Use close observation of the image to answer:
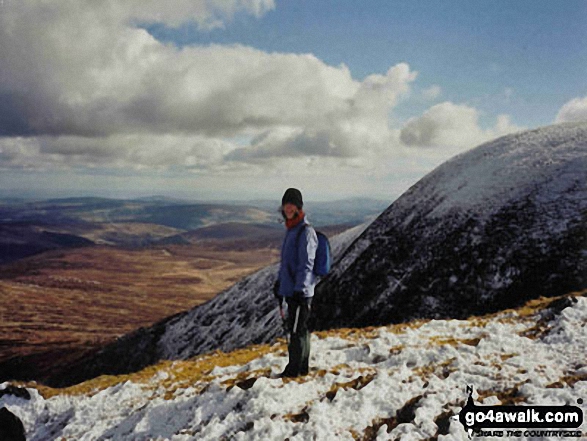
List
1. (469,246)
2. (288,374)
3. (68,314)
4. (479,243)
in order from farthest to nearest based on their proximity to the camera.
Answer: (68,314), (469,246), (479,243), (288,374)

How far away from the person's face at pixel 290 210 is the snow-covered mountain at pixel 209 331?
25.4 meters

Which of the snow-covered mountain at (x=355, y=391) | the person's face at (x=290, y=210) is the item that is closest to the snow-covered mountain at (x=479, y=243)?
the snow-covered mountain at (x=355, y=391)

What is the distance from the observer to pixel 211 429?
776 centimetres

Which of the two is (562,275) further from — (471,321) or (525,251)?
(471,321)

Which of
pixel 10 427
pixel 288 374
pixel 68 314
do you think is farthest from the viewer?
pixel 68 314

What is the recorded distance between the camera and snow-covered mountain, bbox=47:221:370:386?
3938 cm

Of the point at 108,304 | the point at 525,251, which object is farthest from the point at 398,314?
the point at 108,304

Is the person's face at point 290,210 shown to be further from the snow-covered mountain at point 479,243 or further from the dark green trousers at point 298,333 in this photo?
the snow-covered mountain at point 479,243

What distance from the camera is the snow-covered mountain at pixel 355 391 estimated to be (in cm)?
723

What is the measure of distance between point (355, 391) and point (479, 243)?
20739mm

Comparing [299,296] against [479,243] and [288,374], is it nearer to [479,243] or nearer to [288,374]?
[288,374]

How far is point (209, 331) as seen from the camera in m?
45.8

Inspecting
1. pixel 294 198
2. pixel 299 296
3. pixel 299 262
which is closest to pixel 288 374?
pixel 299 296

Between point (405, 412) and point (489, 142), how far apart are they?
136ft
